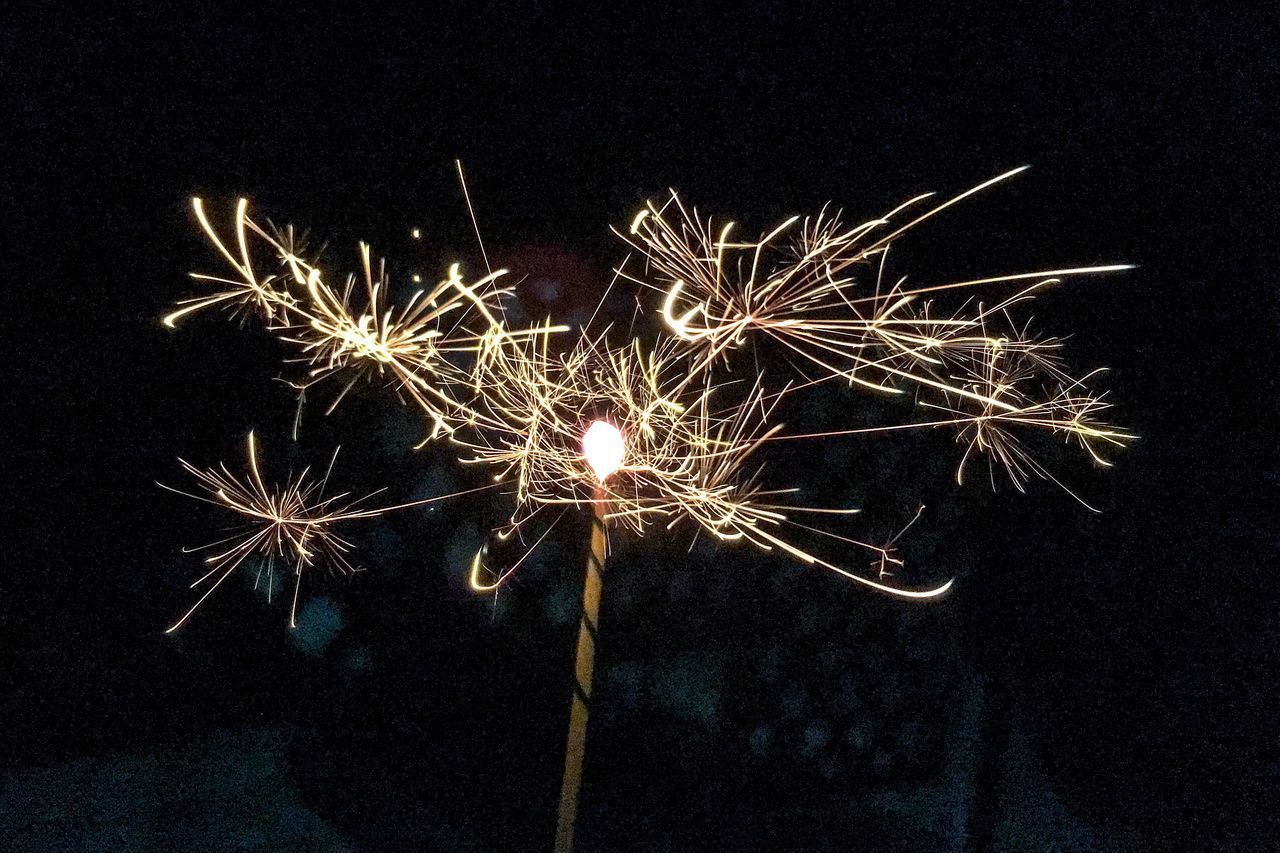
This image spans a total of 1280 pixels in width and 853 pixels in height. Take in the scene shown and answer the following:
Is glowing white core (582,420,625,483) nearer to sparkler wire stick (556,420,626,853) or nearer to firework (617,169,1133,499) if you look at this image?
sparkler wire stick (556,420,626,853)

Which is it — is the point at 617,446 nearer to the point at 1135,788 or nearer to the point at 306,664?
the point at 306,664

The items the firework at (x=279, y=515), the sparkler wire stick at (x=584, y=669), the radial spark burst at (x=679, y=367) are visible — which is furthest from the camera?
the firework at (x=279, y=515)

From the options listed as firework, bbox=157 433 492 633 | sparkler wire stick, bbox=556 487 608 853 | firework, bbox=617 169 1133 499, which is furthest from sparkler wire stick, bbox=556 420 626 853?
firework, bbox=157 433 492 633

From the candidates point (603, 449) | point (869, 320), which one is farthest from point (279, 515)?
point (869, 320)

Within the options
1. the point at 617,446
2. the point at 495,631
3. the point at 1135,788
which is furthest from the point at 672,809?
the point at 1135,788

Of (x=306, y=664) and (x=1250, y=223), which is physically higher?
(x=1250, y=223)

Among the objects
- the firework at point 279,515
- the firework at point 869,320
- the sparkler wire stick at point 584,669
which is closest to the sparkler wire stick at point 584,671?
the sparkler wire stick at point 584,669

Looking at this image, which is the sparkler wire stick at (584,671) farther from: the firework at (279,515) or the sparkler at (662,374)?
the firework at (279,515)
